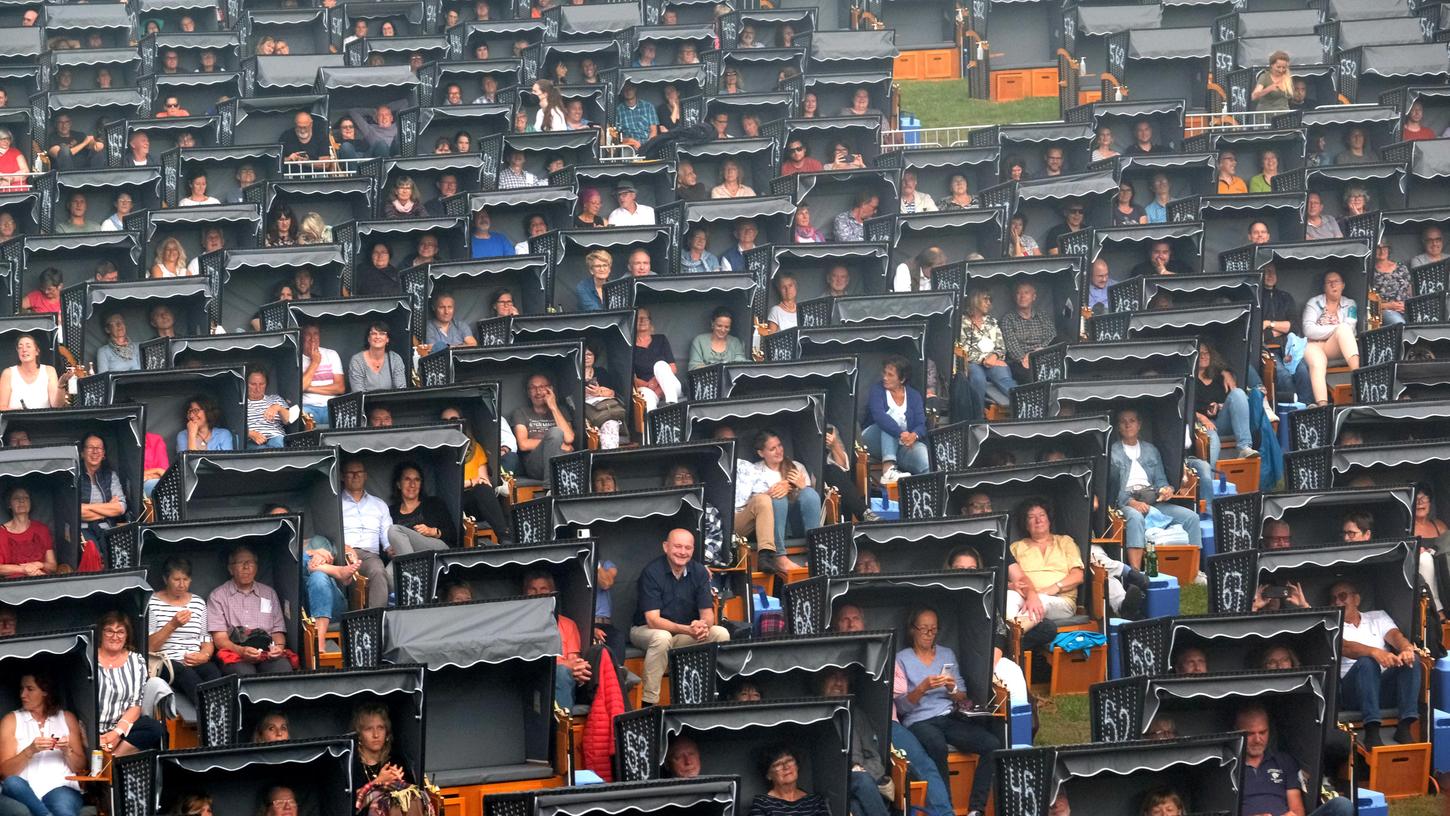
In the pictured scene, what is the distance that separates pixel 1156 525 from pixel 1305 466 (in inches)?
56.6

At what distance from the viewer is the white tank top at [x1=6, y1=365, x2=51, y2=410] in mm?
24750

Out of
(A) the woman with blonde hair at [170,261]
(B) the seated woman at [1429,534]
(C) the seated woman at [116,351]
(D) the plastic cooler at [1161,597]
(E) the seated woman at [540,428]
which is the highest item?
(A) the woman with blonde hair at [170,261]

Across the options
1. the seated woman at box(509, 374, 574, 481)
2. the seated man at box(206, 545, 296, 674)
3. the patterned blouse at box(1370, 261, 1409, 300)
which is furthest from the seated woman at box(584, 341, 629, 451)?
the patterned blouse at box(1370, 261, 1409, 300)

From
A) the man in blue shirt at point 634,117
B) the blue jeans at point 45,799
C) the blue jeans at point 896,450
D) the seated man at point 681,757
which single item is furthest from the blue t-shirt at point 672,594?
the man in blue shirt at point 634,117

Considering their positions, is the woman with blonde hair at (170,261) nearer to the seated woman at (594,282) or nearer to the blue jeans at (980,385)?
the seated woman at (594,282)

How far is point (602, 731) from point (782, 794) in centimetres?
162

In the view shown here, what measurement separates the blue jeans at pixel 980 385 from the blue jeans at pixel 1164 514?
2.97 m

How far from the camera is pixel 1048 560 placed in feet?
69.9

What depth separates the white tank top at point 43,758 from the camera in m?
17.9

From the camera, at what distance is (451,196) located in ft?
98.4

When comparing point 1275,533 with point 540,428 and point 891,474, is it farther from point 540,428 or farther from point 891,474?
point 540,428

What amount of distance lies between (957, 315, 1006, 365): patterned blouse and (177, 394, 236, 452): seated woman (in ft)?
24.1

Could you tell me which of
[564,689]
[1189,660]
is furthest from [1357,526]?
[564,689]

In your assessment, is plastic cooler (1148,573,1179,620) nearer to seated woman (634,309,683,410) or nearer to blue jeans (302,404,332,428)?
seated woman (634,309,683,410)
